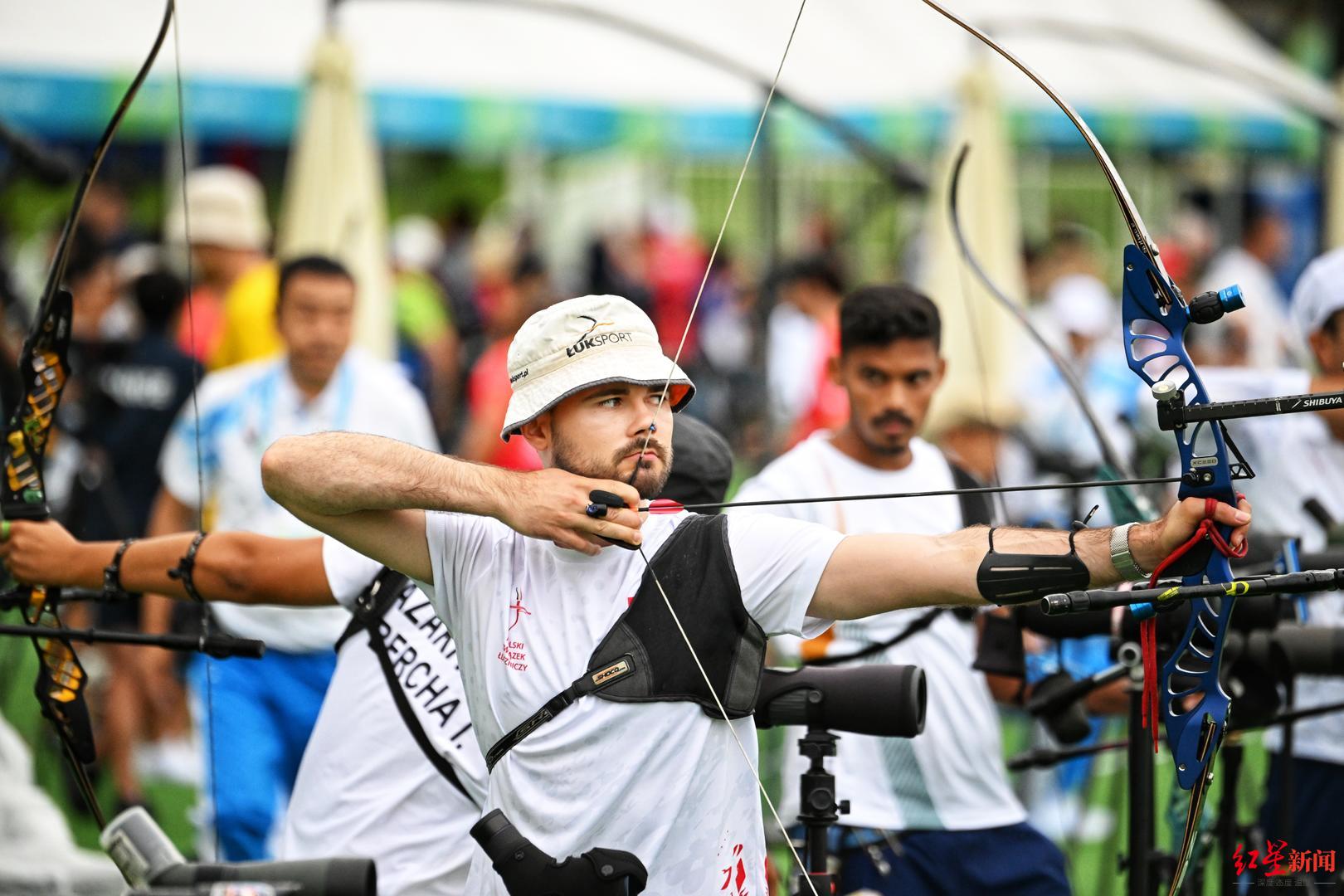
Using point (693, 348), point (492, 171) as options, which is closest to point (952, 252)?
point (693, 348)

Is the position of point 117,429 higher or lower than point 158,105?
lower

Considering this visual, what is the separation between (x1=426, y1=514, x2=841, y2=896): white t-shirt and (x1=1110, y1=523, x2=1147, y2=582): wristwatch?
47cm

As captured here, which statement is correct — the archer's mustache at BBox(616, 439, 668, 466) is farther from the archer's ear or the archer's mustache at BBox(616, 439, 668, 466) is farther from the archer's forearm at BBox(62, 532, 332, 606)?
the archer's forearm at BBox(62, 532, 332, 606)

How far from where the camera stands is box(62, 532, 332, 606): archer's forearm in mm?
3701

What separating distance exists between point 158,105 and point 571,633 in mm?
10999

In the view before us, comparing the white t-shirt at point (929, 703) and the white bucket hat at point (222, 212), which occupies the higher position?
the white bucket hat at point (222, 212)

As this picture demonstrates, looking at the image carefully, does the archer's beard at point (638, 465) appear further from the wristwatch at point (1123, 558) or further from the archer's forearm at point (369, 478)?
the wristwatch at point (1123, 558)

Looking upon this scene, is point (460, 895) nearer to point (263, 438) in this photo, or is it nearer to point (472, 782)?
point (472, 782)

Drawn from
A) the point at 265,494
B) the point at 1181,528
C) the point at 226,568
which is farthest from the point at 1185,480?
the point at 265,494

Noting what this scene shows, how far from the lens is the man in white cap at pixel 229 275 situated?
24.7 feet

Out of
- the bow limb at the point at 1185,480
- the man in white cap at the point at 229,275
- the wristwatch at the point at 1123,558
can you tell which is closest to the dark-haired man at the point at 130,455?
the man in white cap at the point at 229,275

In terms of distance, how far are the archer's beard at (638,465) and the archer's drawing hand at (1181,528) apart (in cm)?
82

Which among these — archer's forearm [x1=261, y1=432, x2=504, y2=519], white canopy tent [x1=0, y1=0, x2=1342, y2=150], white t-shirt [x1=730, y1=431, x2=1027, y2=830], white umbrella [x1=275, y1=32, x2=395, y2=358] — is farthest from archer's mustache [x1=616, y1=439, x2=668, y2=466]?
white canopy tent [x1=0, y1=0, x2=1342, y2=150]

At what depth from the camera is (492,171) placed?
18.8 m
